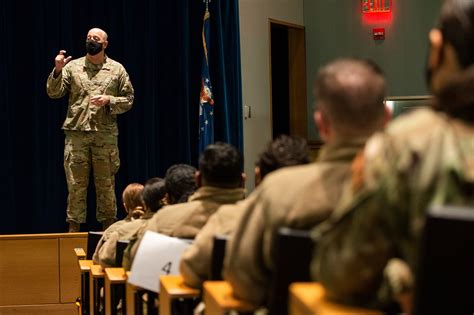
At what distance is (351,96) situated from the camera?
2.00 m

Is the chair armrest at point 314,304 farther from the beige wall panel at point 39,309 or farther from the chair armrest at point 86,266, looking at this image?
the beige wall panel at point 39,309

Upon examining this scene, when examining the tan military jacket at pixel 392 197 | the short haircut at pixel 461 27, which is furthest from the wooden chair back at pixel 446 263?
the short haircut at pixel 461 27

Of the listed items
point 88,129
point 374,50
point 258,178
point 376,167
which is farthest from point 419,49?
point 376,167

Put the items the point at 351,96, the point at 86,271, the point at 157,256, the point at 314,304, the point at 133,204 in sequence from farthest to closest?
the point at 133,204, the point at 86,271, the point at 157,256, the point at 351,96, the point at 314,304

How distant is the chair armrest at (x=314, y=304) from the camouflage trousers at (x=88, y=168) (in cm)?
566

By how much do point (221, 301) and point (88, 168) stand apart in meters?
5.27

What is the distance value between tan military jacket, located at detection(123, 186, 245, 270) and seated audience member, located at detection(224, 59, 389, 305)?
1118 mm

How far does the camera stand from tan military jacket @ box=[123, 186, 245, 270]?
3.51 m

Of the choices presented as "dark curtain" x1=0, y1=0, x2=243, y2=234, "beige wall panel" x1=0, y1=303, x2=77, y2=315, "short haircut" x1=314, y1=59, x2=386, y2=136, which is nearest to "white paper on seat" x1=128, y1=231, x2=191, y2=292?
"short haircut" x1=314, y1=59, x2=386, y2=136

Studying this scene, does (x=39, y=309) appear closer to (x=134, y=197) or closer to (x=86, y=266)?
(x=86, y=266)

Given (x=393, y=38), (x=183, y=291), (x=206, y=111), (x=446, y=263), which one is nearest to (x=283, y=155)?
(x=183, y=291)

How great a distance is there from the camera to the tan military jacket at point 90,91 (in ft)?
24.1

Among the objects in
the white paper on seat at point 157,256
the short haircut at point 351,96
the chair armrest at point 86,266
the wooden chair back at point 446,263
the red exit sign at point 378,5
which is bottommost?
the chair armrest at point 86,266

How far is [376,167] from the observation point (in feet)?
5.41
